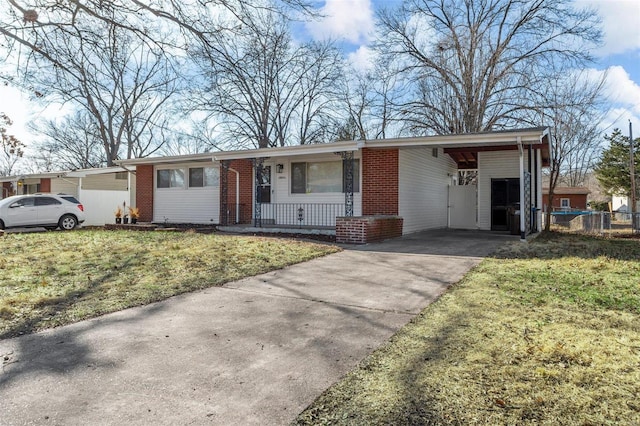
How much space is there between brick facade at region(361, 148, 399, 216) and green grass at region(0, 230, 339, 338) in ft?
11.2

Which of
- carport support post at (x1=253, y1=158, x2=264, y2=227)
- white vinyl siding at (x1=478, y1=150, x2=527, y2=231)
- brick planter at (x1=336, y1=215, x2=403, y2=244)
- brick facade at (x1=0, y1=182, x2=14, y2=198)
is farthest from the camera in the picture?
brick facade at (x1=0, y1=182, x2=14, y2=198)

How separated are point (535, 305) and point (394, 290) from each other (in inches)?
64.0

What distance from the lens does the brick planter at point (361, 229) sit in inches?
409

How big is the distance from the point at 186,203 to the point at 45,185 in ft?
40.5

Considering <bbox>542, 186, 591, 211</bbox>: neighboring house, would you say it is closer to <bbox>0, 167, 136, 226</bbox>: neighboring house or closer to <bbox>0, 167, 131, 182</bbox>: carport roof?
<bbox>0, 167, 136, 226</bbox>: neighboring house

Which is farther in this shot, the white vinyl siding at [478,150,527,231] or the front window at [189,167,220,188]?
the front window at [189,167,220,188]

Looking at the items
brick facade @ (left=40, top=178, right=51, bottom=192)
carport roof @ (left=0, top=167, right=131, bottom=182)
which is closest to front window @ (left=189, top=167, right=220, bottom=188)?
carport roof @ (left=0, top=167, right=131, bottom=182)

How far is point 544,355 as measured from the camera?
9.81ft

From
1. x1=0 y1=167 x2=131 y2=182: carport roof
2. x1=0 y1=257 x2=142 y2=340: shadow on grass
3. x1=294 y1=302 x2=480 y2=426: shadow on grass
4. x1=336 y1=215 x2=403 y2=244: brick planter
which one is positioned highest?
x1=0 y1=167 x2=131 y2=182: carport roof

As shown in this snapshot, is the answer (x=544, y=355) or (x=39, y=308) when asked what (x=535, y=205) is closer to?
(x=544, y=355)

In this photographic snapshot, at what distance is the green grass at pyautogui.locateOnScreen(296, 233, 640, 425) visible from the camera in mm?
2244

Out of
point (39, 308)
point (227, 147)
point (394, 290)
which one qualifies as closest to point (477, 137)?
point (394, 290)

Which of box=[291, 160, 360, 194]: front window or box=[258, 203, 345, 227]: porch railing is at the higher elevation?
box=[291, 160, 360, 194]: front window

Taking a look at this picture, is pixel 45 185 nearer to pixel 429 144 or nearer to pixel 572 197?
pixel 429 144
